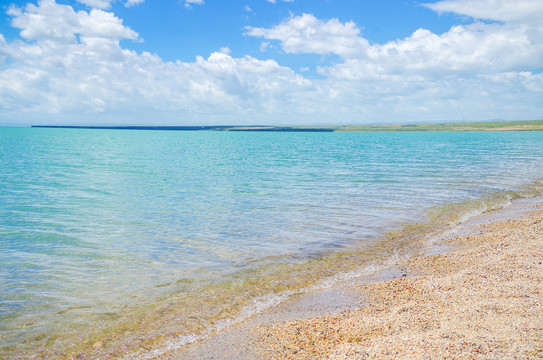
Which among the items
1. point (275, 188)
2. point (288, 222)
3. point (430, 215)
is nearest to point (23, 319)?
point (288, 222)

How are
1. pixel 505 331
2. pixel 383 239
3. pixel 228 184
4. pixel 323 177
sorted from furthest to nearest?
pixel 323 177
pixel 228 184
pixel 383 239
pixel 505 331

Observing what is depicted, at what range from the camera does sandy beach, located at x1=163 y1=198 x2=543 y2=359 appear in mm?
6137

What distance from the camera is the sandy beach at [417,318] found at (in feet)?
20.1

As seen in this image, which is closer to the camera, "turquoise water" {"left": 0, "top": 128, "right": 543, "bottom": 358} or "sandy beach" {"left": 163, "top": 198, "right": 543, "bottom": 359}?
"sandy beach" {"left": 163, "top": 198, "right": 543, "bottom": 359}

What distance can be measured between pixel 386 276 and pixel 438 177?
24797 mm

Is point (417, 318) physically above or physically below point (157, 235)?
above

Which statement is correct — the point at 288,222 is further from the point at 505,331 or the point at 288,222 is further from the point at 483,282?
the point at 505,331

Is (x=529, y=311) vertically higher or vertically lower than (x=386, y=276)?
higher

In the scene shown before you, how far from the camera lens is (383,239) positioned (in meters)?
14.9

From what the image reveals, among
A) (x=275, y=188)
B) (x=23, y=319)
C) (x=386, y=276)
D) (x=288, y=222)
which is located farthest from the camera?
(x=275, y=188)

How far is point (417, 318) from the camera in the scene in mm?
7395

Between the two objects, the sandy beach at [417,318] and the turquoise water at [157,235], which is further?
the turquoise water at [157,235]

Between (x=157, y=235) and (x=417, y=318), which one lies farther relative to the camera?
(x=157, y=235)

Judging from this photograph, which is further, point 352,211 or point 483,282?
point 352,211
